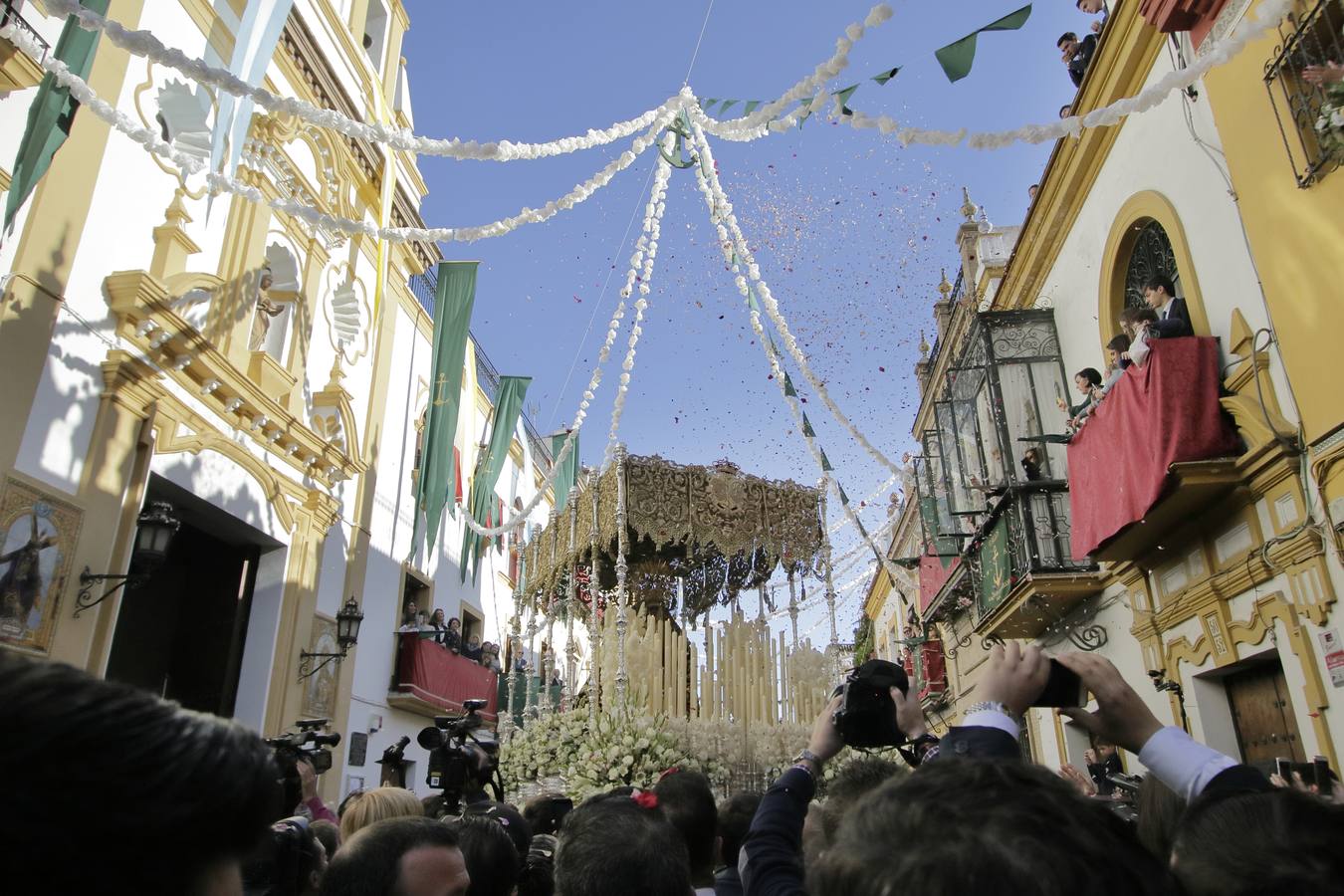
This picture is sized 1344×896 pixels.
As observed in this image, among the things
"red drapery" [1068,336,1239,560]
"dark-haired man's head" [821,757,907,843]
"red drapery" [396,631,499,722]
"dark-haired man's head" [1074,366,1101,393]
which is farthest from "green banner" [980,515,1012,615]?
"dark-haired man's head" [821,757,907,843]

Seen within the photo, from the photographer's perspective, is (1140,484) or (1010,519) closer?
(1140,484)

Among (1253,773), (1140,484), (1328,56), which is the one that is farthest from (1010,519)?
(1253,773)

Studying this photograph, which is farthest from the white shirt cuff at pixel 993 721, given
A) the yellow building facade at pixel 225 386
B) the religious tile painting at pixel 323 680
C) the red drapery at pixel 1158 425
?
the religious tile painting at pixel 323 680

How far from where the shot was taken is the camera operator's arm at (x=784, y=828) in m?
1.78

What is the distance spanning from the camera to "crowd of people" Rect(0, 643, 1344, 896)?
0.79 metres

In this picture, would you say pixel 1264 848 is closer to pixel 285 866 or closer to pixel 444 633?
pixel 285 866

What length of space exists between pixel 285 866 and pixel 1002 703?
1721 mm

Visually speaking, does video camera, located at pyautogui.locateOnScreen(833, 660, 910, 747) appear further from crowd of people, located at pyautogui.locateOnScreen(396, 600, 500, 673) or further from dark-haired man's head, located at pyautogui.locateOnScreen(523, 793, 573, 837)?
crowd of people, located at pyautogui.locateOnScreen(396, 600, 500, 673)

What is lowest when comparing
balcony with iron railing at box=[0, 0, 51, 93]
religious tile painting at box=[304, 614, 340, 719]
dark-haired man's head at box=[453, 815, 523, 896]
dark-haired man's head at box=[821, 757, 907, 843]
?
dark-haired man's head at box=[453, 815, 523, 896]

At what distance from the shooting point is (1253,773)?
62.1 inches

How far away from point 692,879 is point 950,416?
8719 millimetres

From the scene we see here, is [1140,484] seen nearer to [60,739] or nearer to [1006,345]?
[1006,345]

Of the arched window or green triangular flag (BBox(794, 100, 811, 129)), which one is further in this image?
the arched window

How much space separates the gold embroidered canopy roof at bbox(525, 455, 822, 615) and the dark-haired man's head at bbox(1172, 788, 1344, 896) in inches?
316
